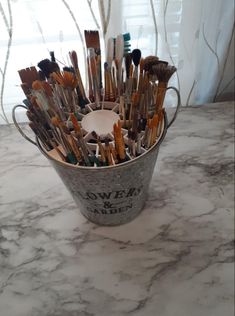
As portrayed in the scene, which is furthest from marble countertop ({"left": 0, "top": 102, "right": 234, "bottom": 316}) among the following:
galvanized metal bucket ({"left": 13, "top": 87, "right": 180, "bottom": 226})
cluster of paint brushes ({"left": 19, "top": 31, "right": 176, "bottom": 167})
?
cluster of paint brushes ({"left": 19, "top": 31, "right": 176, "bottom": 167})

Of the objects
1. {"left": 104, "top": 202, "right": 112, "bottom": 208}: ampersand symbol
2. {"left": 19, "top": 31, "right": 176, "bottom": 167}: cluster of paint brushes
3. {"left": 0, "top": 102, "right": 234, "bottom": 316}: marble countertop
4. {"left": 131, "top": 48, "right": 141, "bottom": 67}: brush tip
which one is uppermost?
{"left": 131, "top": 48, "right": 141, "bottom": 67}: brush tip

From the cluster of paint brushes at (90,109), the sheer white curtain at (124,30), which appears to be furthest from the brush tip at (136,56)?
the sheer white curtain at (124,30)

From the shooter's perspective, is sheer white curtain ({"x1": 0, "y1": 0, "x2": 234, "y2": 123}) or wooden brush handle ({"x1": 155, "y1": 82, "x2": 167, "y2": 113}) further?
sheer white curtain ({"x1": 0, "y1": 0, "x2": 234, "y2": 123})

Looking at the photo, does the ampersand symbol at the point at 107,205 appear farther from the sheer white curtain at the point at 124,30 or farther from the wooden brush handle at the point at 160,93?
the sheer white curtain at the point at 124,30

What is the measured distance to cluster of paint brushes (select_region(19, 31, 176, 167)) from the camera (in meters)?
0.36

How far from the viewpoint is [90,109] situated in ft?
1.44

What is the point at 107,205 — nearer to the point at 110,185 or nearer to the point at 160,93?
the point at 110,185

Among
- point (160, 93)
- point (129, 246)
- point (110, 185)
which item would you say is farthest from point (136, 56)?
point (129, 246)

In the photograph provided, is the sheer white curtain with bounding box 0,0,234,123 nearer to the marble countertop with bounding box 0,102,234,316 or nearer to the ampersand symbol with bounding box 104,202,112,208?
the marble countertop with bounding box 0,102,234,316

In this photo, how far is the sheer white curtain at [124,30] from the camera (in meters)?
0.53

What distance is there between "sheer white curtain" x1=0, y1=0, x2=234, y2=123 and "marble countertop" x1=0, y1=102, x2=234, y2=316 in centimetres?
17

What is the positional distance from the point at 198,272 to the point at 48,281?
217 mm

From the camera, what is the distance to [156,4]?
0.54 m

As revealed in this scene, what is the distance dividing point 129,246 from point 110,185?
0.14m
